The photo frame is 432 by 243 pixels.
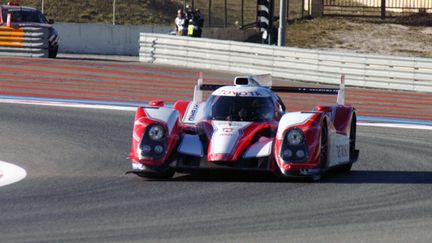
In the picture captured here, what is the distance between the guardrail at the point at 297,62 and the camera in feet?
90.6

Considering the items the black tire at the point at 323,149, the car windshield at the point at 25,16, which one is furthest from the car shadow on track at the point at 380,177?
the car windshield at the point at 25,16

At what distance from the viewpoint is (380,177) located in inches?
519

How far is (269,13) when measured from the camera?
35031 mm

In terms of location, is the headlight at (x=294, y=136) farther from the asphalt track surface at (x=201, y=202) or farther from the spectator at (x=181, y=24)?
the spectator at (x=181, y=24)

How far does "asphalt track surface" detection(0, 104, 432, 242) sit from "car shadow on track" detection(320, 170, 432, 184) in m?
0.01

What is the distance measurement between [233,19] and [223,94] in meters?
35.3

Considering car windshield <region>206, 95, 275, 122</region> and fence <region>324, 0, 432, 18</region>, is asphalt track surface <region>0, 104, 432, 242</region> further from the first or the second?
fence <region>324, 0, 432, 18</region>

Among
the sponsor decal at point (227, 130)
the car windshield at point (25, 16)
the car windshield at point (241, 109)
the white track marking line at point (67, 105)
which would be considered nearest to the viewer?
the sponsor decal at point (227, 130)

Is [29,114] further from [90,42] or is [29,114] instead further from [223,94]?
[90,42]

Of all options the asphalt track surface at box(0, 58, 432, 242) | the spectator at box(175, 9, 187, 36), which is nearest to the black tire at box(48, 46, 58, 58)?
the spectator at box(175, 9, 187, 36)

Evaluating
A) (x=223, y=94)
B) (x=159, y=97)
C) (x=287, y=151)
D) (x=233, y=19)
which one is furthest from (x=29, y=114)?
(x=233, y=19)

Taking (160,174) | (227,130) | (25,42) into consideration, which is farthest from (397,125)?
(25,42)

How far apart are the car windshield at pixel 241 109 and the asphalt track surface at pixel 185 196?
69cm

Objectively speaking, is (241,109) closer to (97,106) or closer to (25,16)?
(97,106)
